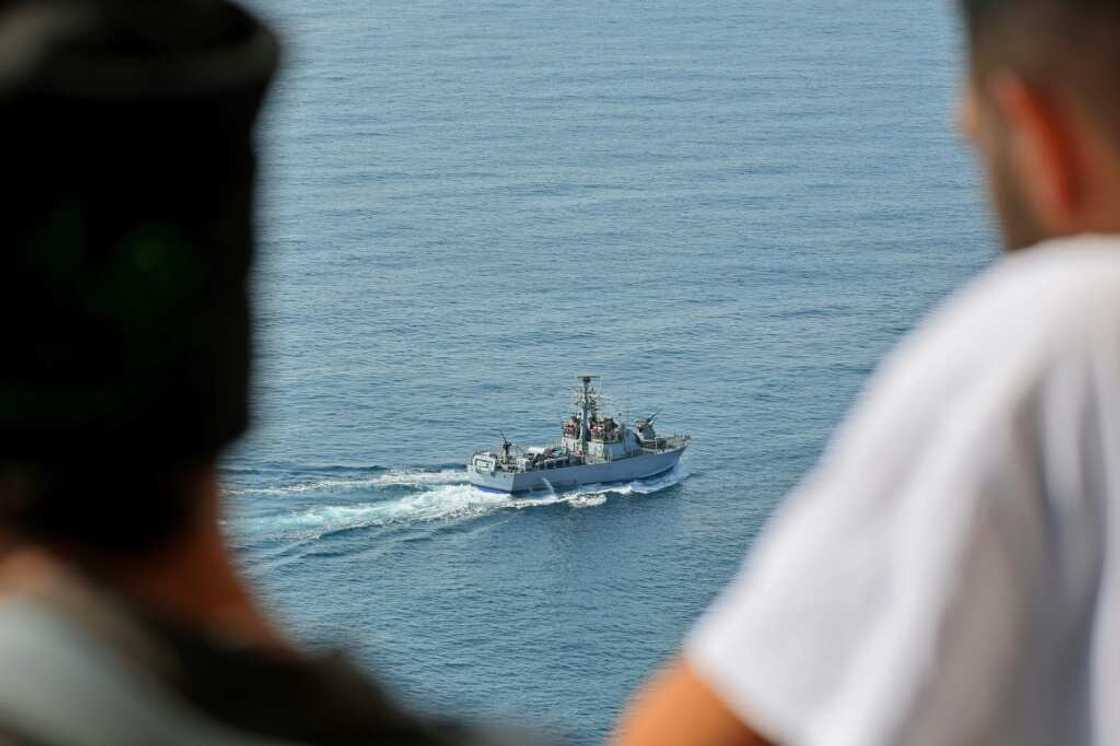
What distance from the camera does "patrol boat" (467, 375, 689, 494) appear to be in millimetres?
52469

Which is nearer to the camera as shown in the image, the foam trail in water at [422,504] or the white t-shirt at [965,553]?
the white t-shirt at [965,553]

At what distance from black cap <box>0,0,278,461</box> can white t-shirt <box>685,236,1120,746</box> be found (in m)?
0.37

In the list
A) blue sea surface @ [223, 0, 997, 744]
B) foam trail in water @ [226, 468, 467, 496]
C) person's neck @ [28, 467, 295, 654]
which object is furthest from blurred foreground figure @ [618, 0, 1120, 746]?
foam trail in water @ [226, 468, 467, 496]

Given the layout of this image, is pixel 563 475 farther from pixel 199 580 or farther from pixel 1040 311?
pixel 199 580

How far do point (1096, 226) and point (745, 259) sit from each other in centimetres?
6437

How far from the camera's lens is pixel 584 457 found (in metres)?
53.3

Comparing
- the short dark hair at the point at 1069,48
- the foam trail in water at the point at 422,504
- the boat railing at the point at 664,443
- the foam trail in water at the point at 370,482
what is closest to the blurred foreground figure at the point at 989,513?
the short dark hair at the point at 1069,48

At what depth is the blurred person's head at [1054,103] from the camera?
1.04 metres

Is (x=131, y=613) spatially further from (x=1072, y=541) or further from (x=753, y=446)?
(x=753, y=446)

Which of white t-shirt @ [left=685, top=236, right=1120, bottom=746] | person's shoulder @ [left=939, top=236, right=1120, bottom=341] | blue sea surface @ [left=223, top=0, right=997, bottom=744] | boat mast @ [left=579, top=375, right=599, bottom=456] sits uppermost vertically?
person's shoulder @ [left=939, top=236, right=1120, bottom=341]

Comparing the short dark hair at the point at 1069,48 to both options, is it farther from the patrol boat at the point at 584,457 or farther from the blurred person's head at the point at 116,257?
the patrol boat at the point at 584,457

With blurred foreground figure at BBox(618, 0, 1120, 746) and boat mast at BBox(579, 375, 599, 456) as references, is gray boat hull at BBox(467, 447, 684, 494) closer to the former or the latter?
boat mast at BBox(579, 375, 599, 456)

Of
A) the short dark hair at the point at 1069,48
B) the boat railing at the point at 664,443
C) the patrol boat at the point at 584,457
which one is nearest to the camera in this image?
the short dark hair at the point at 1069,48

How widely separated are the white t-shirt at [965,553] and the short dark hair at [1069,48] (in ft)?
0.24
